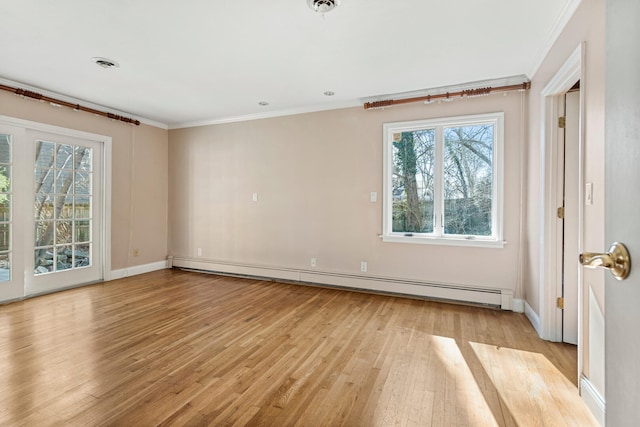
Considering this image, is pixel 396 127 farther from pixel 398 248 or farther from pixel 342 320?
pixel 342 320

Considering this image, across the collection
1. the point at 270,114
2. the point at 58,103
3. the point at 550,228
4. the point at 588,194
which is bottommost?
the point at 550,228

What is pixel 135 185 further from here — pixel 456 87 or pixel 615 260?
pixel 615 260

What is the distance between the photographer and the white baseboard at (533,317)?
275 cm

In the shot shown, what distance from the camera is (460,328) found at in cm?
289

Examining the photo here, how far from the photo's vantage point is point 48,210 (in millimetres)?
3984

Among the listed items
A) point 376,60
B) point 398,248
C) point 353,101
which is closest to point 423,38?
point 376,60

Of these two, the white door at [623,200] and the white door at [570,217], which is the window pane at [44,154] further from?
the white door at [570,217]

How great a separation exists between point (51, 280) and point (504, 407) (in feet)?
16.6

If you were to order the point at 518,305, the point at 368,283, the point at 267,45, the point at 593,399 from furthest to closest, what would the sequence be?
1. the point at 368,283
2. the point at 518,305
3. the point at 267,45
4. the point at 593,399

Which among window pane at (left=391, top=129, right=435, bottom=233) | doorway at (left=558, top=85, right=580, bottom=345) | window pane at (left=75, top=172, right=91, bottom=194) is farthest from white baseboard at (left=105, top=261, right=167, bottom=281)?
doorway at (left=558, top=85, right=580, bottom=345)

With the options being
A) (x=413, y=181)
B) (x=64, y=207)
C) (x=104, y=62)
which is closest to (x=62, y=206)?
(x=64, y=207)

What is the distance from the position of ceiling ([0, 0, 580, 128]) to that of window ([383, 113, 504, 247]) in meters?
0.53

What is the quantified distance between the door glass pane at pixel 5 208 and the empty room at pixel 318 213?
20mm

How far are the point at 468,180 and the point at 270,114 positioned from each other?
9.46 feet
